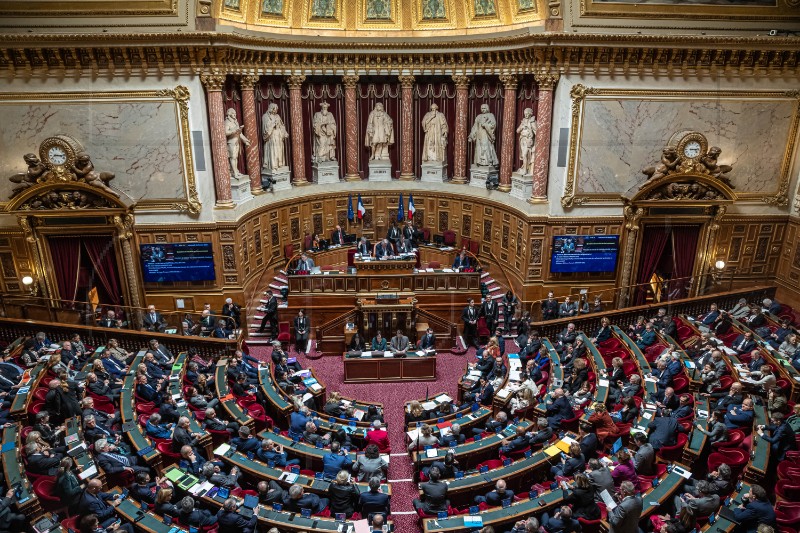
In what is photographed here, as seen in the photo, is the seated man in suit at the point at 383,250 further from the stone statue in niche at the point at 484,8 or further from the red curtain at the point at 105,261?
the stone statue in niche at the point at 484,8

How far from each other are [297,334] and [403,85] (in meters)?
11.0

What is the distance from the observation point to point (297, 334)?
18.5m

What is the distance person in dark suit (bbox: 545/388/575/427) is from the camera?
1281 cm

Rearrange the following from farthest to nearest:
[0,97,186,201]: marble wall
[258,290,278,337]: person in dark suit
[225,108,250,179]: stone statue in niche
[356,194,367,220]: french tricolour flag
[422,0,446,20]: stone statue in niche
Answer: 1. [356,194,367,220]: french tricolour flag
2. [422,0,446,20]: stone statue in niche
3. [225,108,250,179]: stone statue in niche
4. [258,290,278,337]: person in dark suit
5. [0,97,186,201]: marble wall

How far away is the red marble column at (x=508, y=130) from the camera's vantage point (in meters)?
20.9

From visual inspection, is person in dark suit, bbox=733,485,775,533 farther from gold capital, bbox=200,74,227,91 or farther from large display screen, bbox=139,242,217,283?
gold capital, bbox=200,74,227,91

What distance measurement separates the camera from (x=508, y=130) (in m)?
21.6

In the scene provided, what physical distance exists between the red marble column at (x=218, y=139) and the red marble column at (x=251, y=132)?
56.1 inches

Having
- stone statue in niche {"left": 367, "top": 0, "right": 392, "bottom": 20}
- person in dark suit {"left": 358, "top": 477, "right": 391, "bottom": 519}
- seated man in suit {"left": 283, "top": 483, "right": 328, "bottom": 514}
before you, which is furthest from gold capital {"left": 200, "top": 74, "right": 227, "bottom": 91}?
person in dark suit {"left": 358, "top": 477, "right": 391, "bottom": 519}

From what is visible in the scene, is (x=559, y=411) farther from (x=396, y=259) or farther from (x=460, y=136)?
(x=460, y=136)

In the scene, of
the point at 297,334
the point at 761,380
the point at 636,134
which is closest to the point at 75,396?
the point at 297,334

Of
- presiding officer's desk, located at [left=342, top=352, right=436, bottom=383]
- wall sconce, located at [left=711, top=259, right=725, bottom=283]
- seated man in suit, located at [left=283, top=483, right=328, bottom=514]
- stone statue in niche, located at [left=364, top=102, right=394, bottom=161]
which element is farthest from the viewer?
stone statue in niche, located at [left=364, top=102, right=394, bottom=161]

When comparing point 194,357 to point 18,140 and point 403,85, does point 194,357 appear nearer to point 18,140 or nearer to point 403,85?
point 18,140

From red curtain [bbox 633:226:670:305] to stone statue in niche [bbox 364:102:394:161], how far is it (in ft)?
35.6
